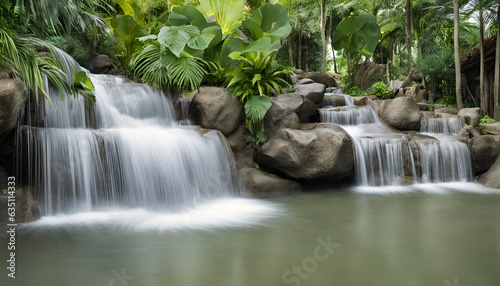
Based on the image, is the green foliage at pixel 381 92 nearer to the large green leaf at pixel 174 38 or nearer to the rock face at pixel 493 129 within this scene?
the rock face at pixel 493 129

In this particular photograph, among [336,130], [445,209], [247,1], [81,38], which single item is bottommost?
[445,209]

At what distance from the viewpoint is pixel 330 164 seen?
26.6 ft

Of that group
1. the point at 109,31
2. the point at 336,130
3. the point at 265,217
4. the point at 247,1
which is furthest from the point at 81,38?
the point at 247,1

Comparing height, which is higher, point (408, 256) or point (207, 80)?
point (207, 80)

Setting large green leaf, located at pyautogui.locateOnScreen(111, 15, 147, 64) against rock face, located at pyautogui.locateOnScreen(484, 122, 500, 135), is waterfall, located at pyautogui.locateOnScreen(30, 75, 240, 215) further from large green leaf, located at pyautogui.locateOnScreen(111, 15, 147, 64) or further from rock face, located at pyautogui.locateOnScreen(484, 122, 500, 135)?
rock face, located at pyautogui.locateOnScreen(484, 122, 500, 135)

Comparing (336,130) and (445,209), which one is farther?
(336,130)

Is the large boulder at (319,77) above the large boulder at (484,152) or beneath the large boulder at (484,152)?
above

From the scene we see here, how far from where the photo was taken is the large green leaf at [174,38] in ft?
28.1

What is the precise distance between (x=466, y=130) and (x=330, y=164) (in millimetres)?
5283

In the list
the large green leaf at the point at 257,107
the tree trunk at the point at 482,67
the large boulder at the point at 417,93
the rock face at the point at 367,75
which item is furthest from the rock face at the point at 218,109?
the rock face at the point at 367,75

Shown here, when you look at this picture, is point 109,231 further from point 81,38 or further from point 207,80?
point 81,38

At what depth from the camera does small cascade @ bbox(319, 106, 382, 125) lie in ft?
36.7

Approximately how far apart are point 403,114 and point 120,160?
8.05 metres

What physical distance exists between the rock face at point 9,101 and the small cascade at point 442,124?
1026 cm
